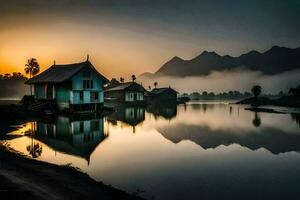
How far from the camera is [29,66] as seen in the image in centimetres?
8419

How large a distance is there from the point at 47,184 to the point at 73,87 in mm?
36733

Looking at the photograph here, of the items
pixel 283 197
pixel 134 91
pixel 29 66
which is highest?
pixel 29 66

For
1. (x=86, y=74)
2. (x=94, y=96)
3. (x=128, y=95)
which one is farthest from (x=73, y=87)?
(x=128, y=95)

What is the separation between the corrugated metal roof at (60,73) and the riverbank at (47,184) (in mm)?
33012

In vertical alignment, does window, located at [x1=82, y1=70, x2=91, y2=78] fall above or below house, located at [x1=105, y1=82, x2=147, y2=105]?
above

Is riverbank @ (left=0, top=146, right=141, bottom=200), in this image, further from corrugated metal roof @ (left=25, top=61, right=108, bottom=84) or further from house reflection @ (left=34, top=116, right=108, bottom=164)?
corrugated metal roof @ (left=25, top=61, right=108, bottom=84)

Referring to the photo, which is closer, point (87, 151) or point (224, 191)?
point (224, 191)

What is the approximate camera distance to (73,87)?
4509cm

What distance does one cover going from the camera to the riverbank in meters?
8.77

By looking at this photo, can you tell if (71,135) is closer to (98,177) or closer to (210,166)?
(98,177)

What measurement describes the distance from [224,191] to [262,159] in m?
7.01

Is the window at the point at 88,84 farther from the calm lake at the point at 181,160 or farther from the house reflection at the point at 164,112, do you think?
the calm lake at the point at 181,160

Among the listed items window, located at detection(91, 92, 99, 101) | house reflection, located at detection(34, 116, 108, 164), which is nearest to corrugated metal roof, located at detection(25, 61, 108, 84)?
window, located at detection(91, 92, 99, 101)

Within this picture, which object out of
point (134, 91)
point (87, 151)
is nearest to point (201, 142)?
point (87, 151)
